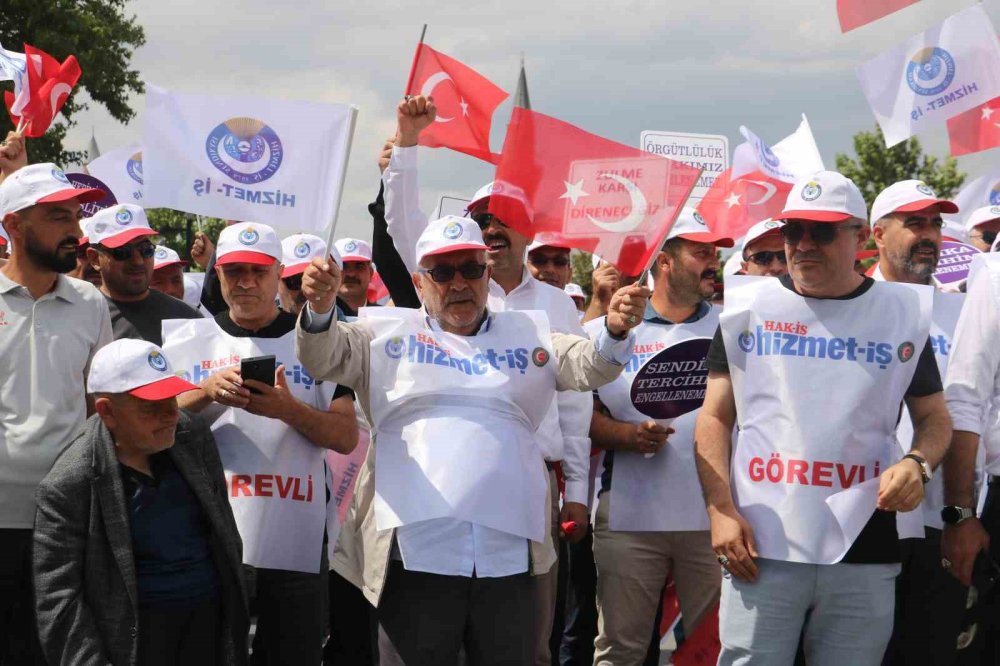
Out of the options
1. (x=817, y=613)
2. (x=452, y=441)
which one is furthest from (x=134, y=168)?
(x=817, y=613)

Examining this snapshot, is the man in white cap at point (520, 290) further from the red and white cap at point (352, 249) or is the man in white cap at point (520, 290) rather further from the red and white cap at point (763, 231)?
the red and white cap at point (352, 249)

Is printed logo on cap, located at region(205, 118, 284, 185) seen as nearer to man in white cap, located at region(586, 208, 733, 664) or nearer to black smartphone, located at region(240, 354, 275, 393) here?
black smartphone, located at region(240, 354, 275, 393)

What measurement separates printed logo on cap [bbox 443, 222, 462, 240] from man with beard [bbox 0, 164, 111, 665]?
166 cm

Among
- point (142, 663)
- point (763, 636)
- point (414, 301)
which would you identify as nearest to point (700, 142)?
point (414, 301)

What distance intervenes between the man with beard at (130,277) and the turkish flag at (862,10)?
11.7ft

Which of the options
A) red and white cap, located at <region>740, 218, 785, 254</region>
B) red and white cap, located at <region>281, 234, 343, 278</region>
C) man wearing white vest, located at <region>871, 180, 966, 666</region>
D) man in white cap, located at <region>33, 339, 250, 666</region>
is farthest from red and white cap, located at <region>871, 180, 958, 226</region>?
man in white cap, located at <region>33, 339, 250, 666</region>

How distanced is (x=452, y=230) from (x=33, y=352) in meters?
1.82

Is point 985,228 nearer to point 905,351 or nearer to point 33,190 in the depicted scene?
point 905,351

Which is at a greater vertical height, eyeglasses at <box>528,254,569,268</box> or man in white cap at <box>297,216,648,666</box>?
eyeglasses at <box>528,254,569,268</box>

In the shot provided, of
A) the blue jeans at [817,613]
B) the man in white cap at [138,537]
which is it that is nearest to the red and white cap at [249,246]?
the man in white cap at [138,537]

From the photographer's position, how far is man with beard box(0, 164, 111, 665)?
514cm

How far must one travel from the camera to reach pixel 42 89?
7316mm

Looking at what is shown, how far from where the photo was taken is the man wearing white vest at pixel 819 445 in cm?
453

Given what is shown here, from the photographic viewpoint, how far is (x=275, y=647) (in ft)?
17.8
